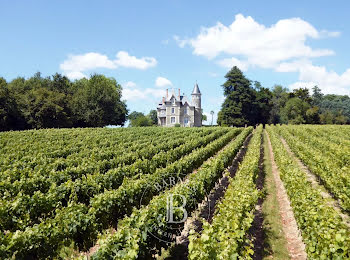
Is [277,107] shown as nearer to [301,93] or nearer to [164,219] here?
[301,93]

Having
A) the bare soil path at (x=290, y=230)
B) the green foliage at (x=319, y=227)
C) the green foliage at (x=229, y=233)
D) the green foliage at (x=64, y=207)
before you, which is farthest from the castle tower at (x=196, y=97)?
the green foliage at (x=229, y=233)

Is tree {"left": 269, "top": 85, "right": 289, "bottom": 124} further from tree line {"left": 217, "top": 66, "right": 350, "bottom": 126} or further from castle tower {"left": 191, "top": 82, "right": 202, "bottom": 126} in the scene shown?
castle tower {"left": 191, "top": 82, "right": 202, "bottom": 126}

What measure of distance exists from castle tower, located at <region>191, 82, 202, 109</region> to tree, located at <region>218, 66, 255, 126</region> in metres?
6.78

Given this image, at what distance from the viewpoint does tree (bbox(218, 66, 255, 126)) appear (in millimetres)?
67875

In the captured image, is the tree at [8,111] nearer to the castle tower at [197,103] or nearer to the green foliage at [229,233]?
the castle tower at [197,103]

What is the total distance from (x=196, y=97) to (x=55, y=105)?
39.0m

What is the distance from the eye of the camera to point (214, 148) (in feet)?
69.8

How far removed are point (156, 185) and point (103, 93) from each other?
51.3 metres

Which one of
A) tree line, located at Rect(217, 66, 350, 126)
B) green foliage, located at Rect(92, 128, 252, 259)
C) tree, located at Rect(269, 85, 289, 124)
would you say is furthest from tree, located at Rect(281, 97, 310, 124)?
green foliage, located at Rect(92, 128, 252, 259)

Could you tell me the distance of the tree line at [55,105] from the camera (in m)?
43.8

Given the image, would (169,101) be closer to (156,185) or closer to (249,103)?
(249,103)

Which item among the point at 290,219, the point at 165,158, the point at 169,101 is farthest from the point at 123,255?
the point at 169,101

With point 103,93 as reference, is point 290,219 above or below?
below

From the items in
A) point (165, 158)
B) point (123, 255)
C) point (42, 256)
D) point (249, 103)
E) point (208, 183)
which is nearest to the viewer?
point (123, 255)
